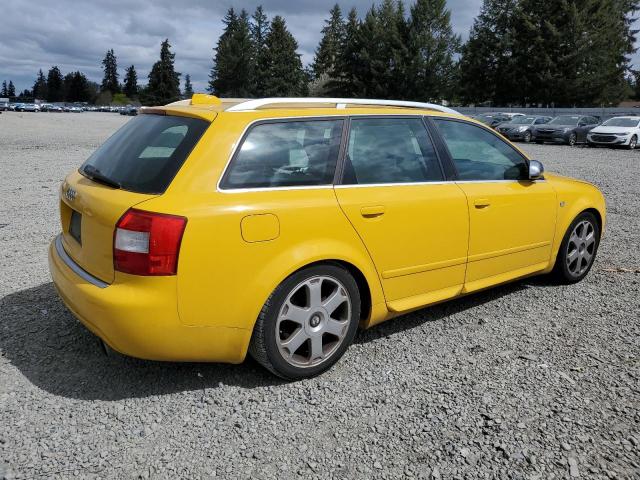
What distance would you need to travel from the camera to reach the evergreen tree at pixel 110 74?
541 ft

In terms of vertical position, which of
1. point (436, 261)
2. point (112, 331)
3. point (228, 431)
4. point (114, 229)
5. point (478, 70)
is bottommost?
point (228, 431)

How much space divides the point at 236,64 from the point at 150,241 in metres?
97.2

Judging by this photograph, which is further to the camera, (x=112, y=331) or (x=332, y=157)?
(x=332, y=157)

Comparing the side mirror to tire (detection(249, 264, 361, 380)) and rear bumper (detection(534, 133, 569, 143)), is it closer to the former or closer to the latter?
tire (detection(249, 264, 361, 380))

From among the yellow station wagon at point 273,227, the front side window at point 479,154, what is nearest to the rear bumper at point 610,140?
the front side window at point 479,154

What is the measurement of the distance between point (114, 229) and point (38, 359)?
1251 mm

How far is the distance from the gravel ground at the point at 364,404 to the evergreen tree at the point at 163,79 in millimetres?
113641

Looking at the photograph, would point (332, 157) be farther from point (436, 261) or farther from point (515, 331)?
point (515, 331)

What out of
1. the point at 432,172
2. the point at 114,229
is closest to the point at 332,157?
the point at 432,172

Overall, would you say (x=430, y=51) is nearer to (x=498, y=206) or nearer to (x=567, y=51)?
(x=567, y=51)

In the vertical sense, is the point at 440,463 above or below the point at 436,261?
below

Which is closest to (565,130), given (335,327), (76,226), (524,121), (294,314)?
(524,121)

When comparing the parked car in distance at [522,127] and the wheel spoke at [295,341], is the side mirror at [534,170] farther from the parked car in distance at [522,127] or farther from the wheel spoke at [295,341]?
the parked car in distance at [522,127]

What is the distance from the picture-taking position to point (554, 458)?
2600 mm
